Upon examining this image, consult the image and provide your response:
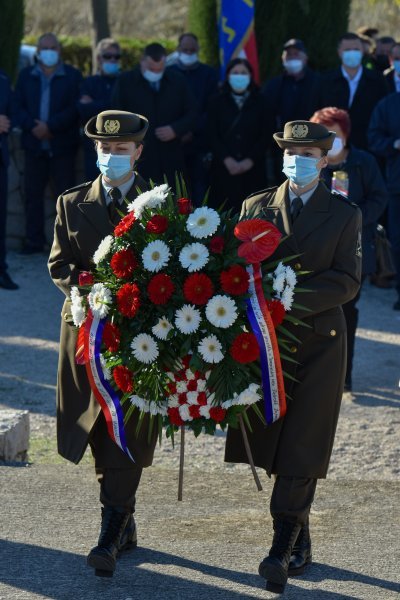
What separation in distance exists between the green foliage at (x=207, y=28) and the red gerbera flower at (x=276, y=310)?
961 cm

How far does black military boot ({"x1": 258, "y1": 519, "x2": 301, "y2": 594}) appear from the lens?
17.0ft

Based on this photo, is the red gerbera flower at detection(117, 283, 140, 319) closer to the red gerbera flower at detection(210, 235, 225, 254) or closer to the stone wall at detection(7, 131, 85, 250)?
the red gerbera flower at detection(210, 235, 225, 254)

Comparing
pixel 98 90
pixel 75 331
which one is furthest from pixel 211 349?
pixel 98 90

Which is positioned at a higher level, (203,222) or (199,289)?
(203,222)

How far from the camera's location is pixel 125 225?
5.25 m

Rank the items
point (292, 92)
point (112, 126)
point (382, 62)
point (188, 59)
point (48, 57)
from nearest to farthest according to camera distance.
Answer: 1. point (112, 126)
2. point (292, 92)
3. point (48, 57)
4. point (188, 59)
5. point (382, 62)

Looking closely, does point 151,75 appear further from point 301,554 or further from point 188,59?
point 301,554

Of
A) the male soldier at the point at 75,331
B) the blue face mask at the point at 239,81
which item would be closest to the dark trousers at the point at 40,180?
the blue face mask at the point at 239,81

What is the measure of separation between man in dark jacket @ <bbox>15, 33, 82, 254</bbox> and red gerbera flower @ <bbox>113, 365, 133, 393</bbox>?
22.8ft

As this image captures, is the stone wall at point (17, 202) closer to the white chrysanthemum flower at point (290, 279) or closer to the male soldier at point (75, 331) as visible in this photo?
the male soldier at point (75, 331)

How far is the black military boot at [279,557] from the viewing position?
5.19 m

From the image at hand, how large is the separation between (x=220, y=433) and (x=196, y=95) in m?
5.35

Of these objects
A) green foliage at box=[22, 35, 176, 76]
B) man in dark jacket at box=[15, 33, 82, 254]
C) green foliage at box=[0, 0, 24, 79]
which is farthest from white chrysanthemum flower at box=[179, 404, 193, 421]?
green foliage at box=[22, 35, 176, 76]

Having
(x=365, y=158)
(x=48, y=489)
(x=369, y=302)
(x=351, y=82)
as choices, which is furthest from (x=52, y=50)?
(x=48, y=489)
